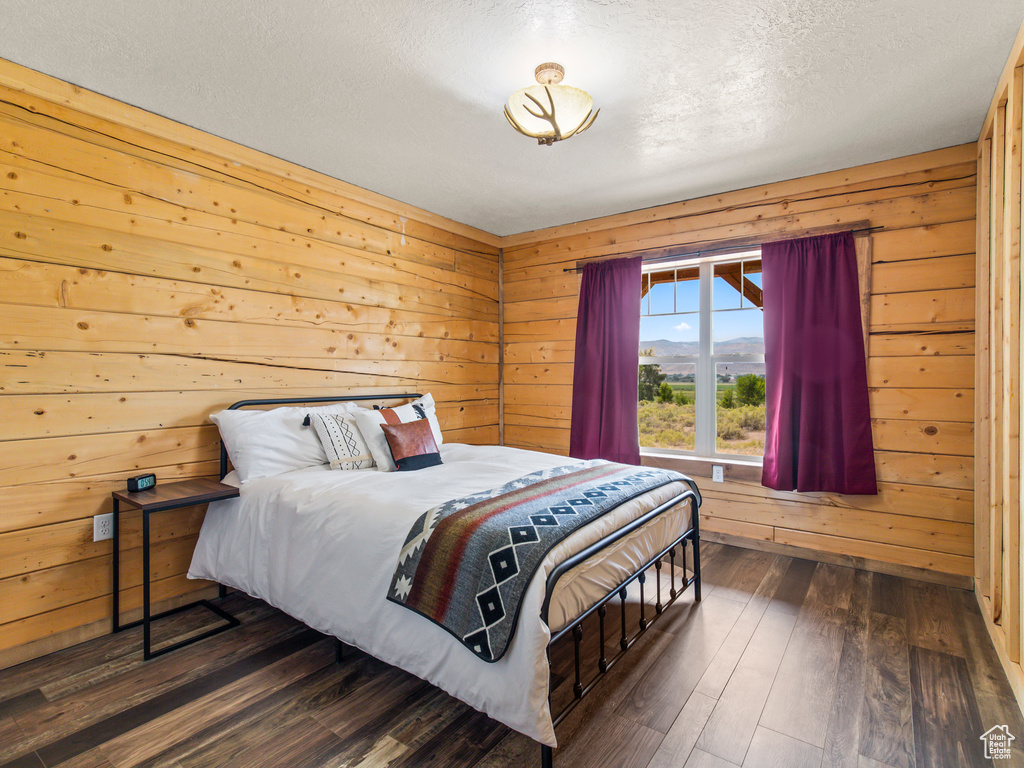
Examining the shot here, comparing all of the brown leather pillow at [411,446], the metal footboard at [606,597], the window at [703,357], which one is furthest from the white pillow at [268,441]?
the window at [703,357]

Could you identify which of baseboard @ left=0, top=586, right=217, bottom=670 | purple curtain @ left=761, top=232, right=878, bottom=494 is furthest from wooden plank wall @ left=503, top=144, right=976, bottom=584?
baseboard @ left=0, top=586, right=217, bottom=670

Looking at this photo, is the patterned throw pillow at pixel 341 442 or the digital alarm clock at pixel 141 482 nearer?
the digital alarm clock at pixel 141 482

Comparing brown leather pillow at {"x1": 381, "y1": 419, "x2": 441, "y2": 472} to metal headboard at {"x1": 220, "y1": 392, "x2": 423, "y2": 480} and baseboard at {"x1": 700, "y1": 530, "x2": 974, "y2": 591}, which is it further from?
baseboard at {"x1": 700, "y1": 530, "x2": 974, "y2": 591}

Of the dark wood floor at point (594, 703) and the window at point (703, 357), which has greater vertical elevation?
the window at point (703, 357)

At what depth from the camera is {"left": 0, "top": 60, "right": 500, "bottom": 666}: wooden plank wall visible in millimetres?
2178

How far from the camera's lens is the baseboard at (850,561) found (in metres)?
2.91

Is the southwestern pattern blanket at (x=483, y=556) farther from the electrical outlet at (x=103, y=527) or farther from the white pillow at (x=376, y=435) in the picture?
the electrical outlet at (x=103, y=527)

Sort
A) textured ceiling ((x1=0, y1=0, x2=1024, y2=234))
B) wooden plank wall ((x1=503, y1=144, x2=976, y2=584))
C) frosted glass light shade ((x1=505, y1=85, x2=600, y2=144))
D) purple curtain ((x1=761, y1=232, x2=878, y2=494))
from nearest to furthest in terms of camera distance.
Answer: textured ceiling ((x1=0, y1=0, x2=1024, y2=234))
frosted glass light shade ((x1=505, y1=85, x2=600, y2=144))
wooden plank wall ((x1=503, y1=144, x2=976, y2=584))
purple curtain ((x1=761, y1=232, x2=878, y2=494))

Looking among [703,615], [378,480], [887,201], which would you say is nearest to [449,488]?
[378,480]

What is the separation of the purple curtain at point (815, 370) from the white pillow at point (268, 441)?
9.33ft

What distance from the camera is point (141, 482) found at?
238 centimetres

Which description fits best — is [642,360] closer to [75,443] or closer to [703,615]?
[703,615]

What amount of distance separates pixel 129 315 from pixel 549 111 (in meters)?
2.18

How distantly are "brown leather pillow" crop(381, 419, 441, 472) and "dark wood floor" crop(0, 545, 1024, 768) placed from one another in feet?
3.09
